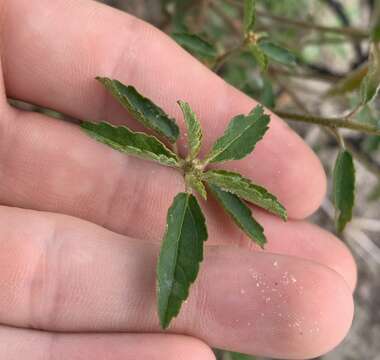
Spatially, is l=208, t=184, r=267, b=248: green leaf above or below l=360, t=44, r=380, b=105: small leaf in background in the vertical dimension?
below

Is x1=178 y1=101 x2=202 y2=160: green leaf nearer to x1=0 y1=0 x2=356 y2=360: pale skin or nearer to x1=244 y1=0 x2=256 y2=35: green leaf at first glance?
x1=0 y1=0 x2=356 y2=360: pale skin

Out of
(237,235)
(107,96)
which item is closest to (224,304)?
(237,235)

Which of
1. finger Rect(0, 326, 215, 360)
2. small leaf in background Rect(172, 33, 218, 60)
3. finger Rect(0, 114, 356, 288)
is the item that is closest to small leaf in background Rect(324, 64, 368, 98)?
small leaf in background Rect(172, 33, 218, 60)

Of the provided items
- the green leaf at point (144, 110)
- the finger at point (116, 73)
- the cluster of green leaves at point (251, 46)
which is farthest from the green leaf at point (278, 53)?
the green leaf at point (144, 110)

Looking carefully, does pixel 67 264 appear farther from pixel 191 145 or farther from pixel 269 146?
pixel 269 146

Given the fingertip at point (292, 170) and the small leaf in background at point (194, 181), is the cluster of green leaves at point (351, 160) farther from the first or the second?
the small leaf in background at point (194, 181)

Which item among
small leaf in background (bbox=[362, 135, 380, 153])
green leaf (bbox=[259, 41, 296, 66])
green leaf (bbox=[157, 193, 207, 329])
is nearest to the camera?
green leaf (bbox=[157, 193, 207, 329])

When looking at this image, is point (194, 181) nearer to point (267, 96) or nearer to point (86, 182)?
point (86, 182)
